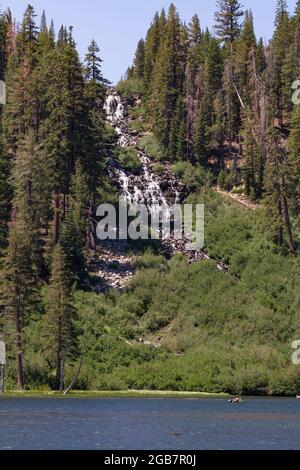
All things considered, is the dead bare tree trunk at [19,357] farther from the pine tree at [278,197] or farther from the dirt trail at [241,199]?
the dirt trail at [241,199]

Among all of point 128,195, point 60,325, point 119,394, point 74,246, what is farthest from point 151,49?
point 119,394

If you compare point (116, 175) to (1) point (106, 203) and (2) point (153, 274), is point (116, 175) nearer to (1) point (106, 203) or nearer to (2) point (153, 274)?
(1) point (106, 203)

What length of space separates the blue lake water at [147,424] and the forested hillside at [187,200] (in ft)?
18.0

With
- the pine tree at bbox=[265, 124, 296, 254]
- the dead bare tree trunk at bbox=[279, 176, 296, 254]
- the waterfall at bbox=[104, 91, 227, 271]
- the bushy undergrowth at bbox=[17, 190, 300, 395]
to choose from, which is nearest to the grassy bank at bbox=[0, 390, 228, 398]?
the bushy undergrowth at bbox=[17, 190, 300, 395]

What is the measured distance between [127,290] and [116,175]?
22.9 meters

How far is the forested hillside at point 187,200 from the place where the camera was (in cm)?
7444

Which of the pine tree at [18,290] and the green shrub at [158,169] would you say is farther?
the green shrub at [158,169]

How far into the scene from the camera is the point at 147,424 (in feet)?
172

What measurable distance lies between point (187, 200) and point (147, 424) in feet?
180

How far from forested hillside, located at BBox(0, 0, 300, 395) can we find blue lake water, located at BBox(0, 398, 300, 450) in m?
5.49

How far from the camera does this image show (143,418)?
5606cm

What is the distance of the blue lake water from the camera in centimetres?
4362

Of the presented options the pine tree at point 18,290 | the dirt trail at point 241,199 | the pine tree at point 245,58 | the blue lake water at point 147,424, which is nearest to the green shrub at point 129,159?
the dirt trail at point 241,199
